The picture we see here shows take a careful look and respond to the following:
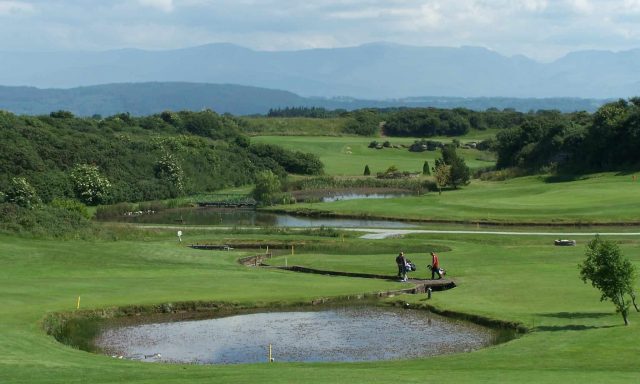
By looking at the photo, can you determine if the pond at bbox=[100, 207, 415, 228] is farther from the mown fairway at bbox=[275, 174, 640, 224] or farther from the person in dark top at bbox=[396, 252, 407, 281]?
the person in dark top at bbox=[396, 252, 407, 281]

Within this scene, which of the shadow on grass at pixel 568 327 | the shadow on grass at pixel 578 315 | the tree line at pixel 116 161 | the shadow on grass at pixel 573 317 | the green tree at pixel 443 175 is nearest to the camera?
the shadow on grass at pixel 568 327

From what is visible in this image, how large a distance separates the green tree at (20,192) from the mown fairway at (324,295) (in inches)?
1178

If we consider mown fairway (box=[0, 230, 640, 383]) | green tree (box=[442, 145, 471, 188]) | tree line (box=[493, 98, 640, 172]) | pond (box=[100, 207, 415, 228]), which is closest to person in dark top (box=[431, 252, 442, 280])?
mown fairway (box=[0, 230, 640, 383])

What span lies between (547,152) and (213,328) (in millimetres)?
99427

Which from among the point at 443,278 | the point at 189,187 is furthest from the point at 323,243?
the point at 189,187

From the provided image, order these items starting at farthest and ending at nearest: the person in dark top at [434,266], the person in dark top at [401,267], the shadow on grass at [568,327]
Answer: the person in dark top at [401,267] → the person in dark top at [434,266] → the shadow on grass at [568,327]

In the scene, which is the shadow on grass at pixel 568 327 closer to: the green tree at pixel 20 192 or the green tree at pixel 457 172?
the green tree at pixel 20 192

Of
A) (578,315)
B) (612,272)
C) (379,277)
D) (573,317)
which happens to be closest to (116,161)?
(379,277)

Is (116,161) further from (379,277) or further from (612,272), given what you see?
(612,272)

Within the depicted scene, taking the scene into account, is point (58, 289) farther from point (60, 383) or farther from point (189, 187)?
point (189, 187)

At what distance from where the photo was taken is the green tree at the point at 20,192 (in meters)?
92.0

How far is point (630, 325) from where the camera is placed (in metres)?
29.1

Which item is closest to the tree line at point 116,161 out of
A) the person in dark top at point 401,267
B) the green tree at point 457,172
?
the green tree at point 457,172

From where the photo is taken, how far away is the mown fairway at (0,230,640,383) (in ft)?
→ 75.8
